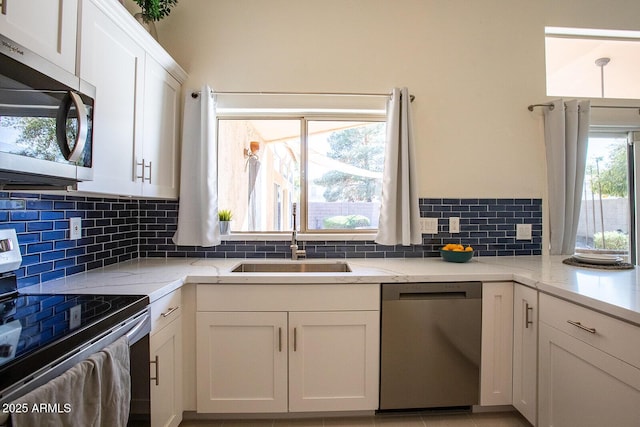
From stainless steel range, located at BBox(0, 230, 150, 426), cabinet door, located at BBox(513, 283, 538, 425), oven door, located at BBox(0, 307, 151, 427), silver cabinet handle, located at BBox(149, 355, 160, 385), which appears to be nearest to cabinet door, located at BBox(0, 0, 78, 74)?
stainless steel range, located at BBox(0, 230, 150, 426)

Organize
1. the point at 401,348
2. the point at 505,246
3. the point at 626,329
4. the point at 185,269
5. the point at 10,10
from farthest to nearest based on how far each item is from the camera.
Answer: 1. the point at 505,246
2. the point at 185,269
3. the point at 401,348
4. the point at 626,329
5. the point at 10,10

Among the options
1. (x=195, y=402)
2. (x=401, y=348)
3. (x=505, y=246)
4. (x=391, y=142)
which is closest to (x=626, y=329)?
(x=401, y=348)

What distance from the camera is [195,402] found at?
160cm

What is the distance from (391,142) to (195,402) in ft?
6.54

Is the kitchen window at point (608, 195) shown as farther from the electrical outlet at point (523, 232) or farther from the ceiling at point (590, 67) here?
the electrical outlet at point (523, 232)

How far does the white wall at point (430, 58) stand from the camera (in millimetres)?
2131

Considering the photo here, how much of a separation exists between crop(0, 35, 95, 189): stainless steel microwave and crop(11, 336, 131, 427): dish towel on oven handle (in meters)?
0.60

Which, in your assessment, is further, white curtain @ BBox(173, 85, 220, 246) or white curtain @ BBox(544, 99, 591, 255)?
white curtain @ BBox(544, 99, 591, 255)

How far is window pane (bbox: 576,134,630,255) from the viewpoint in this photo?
229 centimetres

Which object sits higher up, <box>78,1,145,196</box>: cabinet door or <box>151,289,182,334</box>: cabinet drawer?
<box>78,1,145,196</box>: cabinet door

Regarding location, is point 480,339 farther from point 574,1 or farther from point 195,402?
point 574,1

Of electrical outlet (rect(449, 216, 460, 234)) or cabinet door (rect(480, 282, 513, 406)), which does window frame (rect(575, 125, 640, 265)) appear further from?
cabinet door (rect(480, 282, 513, 406))

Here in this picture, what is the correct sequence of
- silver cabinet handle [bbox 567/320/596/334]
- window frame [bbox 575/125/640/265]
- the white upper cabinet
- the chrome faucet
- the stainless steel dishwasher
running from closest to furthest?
silver cabinet handle [bbox 567/320/596/334]
the white upper cabinet
the stainless steel dishwasher
the chrome faucet
window frame [bbox 575/125/640/265]

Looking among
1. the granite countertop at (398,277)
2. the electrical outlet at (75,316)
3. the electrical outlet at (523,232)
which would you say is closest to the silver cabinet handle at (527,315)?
the granite countertop at (398,277)
